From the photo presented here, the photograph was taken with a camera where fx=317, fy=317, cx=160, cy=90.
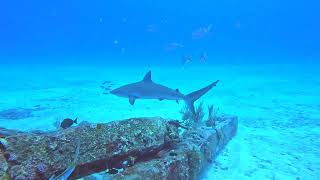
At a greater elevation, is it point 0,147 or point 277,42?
point 277,42

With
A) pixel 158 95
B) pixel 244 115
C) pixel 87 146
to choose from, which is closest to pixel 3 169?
pixel 87 146

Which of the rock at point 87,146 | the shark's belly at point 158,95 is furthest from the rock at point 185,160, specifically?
the shark's belly at point 158,95

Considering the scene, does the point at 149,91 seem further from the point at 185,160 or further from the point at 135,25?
the point at 135,25

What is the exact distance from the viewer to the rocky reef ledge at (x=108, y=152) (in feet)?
14.0

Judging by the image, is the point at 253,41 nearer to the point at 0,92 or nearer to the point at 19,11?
the point at 19,11

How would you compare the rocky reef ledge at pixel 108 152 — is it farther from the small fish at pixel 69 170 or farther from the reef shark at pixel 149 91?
the reef shark at pixel 149 91

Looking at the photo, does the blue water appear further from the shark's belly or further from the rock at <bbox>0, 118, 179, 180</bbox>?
the rock at <bbox>0, 118, 179, 180</bbox>

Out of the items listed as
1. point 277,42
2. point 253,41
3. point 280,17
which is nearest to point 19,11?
point 253,41

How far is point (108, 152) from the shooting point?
16.1 ft

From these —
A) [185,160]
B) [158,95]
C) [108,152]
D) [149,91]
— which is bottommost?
[185,160]

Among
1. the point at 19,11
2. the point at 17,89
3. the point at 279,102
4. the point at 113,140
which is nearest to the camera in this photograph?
the point at 113,140

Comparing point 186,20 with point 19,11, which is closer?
point 19,11

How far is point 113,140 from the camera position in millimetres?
5016

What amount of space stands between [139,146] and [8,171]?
2.01 metres
